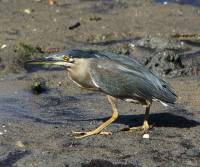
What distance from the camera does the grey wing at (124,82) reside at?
7910mm

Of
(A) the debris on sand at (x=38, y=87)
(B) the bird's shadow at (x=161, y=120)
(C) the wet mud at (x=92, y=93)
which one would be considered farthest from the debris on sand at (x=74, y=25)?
(B) the bird's shadow at (x=161, y=120)

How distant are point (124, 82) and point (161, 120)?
99cm

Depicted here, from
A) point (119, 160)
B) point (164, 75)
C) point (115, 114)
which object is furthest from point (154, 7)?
point (119, 160)

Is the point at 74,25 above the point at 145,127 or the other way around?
the other way around

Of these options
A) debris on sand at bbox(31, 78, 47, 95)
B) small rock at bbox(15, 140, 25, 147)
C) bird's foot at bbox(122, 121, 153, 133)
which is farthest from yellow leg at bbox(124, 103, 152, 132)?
debris on sand at bbox(31, 78, 47, 95)

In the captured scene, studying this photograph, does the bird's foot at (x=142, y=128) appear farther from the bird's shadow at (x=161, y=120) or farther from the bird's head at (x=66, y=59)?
the bird's head at (x=66, y=59)

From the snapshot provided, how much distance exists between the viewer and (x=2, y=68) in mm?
10867

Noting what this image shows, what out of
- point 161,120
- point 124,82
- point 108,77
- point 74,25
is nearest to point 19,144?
point 108,77

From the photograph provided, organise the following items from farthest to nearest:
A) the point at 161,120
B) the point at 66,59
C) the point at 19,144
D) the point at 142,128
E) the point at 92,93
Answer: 1. the point at 92,93
2. the point at 161,120
3. the point at 142,128
4. the point at 66,59
5. the point at 19,144

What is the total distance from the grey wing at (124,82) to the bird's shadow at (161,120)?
1.89ft

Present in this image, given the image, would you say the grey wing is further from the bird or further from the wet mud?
the wet mud

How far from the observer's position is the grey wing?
26.0 feet

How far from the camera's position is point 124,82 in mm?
7941

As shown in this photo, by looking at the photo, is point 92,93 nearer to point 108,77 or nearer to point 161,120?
point 161,120
